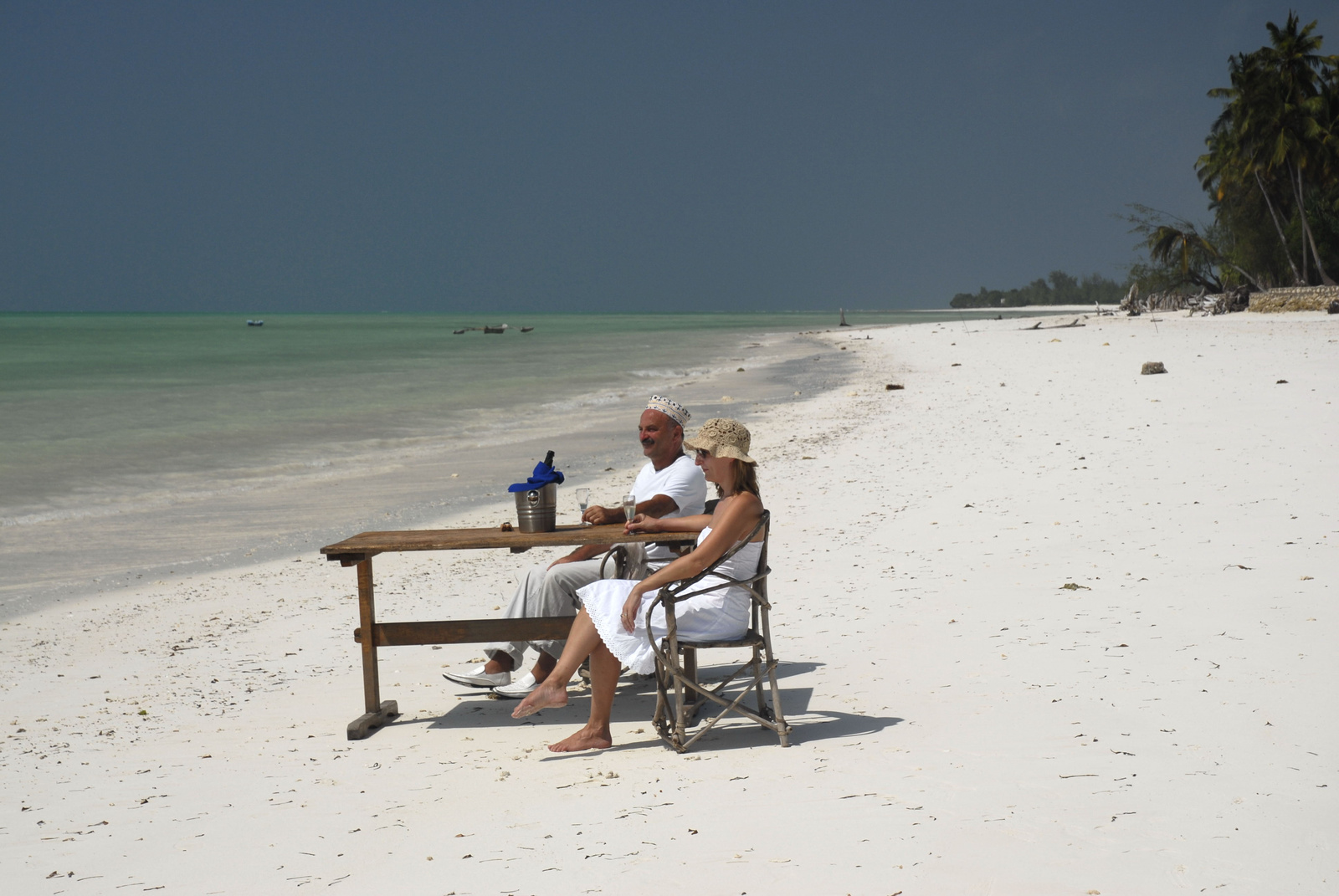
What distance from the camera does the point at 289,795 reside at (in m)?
3.98

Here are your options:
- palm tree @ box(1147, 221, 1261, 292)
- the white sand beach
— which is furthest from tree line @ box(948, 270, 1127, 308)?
the white sand beach

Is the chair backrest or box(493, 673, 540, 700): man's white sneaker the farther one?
box(493, 673, 540, 700): man's white sneaker

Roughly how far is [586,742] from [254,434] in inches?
605

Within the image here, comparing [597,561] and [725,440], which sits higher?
[725,440]

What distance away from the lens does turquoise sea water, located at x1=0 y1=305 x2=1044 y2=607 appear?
10.1 metres

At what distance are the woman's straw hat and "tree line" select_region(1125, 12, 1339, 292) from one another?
135 ft

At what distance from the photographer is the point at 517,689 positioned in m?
5.17

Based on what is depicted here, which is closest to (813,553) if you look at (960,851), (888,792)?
(888,792)

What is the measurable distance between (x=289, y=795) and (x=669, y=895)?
64.9 inches

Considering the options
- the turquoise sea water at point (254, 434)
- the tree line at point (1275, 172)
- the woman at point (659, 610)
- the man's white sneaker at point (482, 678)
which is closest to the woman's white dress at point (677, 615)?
the woman at point (659, 610)

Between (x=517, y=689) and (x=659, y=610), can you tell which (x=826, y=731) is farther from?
(x=517, y=689)

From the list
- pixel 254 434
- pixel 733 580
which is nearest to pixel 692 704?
pixel 733 580

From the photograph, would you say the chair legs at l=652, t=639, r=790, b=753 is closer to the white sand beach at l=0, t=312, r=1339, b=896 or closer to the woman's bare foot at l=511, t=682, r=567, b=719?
the white sand beach at l=0, t=312, r=1339, b=896

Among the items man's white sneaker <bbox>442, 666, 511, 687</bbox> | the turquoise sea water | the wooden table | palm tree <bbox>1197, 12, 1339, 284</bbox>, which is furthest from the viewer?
palm tree <bbox>1197, 12, 1339, 284</bbox>
